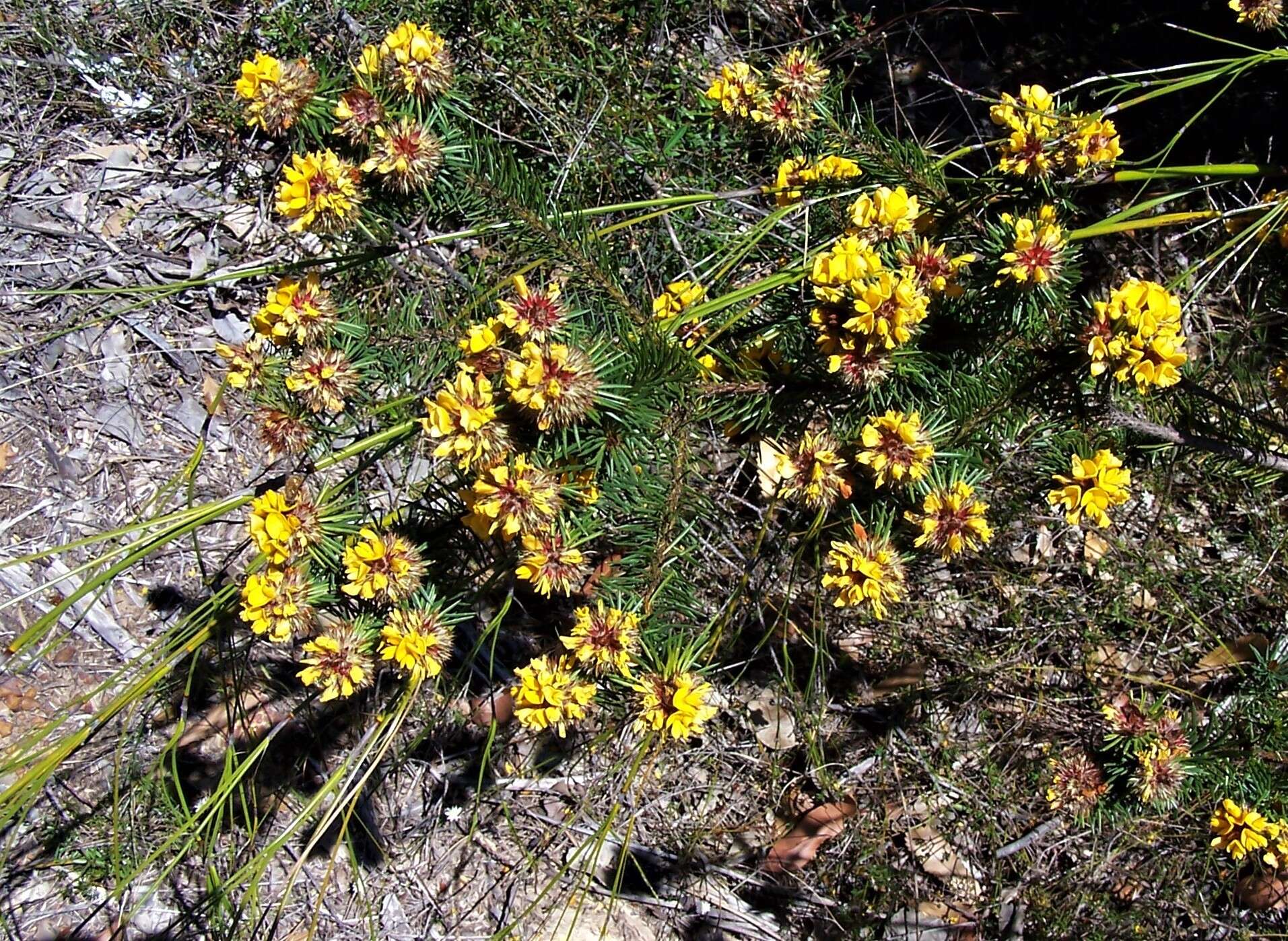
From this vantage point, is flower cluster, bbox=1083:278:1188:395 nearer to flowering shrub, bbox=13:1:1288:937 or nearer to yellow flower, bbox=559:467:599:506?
flowering shrub, bbox=13:1:1288:937

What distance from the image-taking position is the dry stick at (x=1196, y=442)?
1.62 metres

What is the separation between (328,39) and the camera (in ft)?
9.04

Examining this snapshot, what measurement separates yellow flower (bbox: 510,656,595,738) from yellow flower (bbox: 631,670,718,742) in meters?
0.09

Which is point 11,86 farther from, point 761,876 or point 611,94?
point 761,876

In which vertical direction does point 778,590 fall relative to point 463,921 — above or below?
above

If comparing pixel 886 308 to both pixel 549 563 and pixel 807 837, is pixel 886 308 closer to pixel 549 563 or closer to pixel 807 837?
pixel 549 563

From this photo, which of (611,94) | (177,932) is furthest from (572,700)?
(611,94)

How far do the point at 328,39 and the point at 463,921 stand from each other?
8.23 ft

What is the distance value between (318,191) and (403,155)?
159mm

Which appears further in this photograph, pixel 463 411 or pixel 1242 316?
pixel 1242 316

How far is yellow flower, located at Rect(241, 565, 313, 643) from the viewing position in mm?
1508

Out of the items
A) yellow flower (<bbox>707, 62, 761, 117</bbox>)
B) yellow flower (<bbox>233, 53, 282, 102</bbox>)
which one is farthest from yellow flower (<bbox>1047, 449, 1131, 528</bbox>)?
yellow flower (<bbox>233, 53, 282, 102</bbox>)

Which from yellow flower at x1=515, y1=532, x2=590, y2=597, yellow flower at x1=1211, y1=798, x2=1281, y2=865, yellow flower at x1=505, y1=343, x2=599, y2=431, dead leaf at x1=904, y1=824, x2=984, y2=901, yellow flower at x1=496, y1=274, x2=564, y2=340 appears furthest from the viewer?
dead leaf at x1=904, y1=824, x2=984, y2=901

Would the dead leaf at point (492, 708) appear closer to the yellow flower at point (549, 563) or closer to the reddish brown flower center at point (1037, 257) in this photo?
the yellow flower at point (549, 563)
